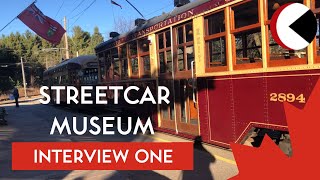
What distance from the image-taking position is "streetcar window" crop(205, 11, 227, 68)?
7586 mm

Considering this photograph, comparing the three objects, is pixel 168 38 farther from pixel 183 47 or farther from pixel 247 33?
pixel 247 33

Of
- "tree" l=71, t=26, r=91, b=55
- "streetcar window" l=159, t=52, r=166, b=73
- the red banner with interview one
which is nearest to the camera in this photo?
the red banner with interview one

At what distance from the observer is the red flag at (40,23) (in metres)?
18.1

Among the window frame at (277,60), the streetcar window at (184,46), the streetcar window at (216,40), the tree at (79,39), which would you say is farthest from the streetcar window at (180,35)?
the tree at (79,39)

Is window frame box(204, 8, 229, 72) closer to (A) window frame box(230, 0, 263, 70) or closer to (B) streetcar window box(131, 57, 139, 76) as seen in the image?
(A) window frame box(230, 0, 263, 70)

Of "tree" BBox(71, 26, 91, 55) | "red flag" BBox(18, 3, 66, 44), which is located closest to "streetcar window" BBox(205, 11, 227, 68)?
"red flag" BBox(18, 3, 66, 44)

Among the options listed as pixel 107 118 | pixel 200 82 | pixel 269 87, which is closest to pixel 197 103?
pixel 200 82

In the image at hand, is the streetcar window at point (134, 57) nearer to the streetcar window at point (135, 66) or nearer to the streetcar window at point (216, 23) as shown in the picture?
the streetcar window at point (135, 66)

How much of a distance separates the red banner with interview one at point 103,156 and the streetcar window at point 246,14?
251cm

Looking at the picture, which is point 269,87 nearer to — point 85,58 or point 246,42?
point 246,42

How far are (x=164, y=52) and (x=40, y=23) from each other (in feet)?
36.9

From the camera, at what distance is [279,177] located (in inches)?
121

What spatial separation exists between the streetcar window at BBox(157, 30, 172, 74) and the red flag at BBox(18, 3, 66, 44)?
10048 mm

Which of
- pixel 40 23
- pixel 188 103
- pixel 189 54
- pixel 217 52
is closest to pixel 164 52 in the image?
pixel 189 54
